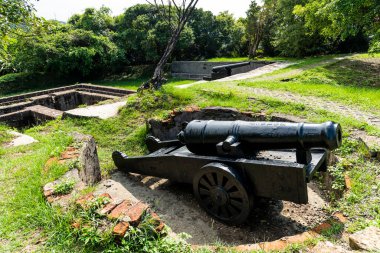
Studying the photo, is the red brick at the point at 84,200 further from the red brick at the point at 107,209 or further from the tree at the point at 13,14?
the tree at the point at 13,14

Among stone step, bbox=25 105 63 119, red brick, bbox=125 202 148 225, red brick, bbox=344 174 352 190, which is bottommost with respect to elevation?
red brick, bbox=344 174 352 190

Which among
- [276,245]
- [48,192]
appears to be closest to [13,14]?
[48,192]

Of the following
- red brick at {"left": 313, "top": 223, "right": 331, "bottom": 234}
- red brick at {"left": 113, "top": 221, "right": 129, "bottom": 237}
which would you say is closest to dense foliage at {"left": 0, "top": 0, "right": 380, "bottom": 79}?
red brick at {"left": 313, "top": 223, "right": 331, "bottom": 234}

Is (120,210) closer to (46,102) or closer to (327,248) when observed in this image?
Result: (327,248)

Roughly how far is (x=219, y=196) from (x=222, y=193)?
61mm

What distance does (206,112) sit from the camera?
589cm

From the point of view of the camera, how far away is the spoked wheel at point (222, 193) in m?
3.02

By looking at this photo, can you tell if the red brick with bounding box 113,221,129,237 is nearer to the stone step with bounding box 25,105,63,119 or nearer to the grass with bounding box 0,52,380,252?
the grass with bounding box 0,52,380,252

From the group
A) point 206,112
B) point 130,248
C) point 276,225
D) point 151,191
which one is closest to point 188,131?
point 151,191

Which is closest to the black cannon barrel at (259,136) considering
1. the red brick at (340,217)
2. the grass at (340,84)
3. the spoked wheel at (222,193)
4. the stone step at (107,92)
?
the spoked wheel at (222,193)

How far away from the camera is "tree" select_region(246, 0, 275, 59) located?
66.5 feet

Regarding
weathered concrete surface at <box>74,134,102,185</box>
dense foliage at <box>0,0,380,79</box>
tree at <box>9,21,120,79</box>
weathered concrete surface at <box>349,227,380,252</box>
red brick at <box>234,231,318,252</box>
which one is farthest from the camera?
tree at <box>9,21,120,79</box>

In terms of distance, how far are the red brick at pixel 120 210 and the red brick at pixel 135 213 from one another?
0.13 ft

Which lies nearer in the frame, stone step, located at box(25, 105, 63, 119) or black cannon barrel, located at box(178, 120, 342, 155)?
black cannon barrel, located at box(178, 120, 342, 155)
